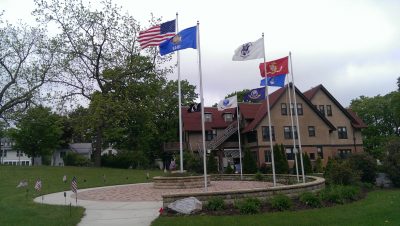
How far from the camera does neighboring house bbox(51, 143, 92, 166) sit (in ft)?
257

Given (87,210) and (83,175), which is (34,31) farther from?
Answer: (87,210)

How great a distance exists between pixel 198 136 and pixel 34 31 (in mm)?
24492

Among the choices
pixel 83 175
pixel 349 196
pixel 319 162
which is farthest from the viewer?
pixel 319 162

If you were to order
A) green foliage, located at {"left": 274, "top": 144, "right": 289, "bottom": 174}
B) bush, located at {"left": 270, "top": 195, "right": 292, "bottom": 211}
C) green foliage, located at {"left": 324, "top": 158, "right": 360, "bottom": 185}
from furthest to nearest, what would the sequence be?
green foliage, located at {"left": 274, "top": 144, "right": 289, "bottom": 174}, green foliage, located at {"left": 324, "top": 158, "right": 360, "bottom": 185}, bush, located at {"left": 270, "top": 195, "right": 292, "bottom": 211}

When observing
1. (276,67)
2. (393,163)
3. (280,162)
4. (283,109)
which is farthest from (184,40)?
(283,109)

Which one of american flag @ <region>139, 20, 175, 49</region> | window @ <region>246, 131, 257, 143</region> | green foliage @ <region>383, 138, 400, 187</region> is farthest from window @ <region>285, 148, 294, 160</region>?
american flag @ <region>139, 20, 175, 49</region>

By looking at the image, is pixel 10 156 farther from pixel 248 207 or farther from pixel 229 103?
pixel 248 207

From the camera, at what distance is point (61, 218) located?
12.3 m

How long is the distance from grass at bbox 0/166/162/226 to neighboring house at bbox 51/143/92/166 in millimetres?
42623

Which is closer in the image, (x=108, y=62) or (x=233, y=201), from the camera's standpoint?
(x=233, y=201)

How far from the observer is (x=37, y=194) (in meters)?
21.8

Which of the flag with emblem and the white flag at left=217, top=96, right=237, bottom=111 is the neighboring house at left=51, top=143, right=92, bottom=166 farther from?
the flag with emblem

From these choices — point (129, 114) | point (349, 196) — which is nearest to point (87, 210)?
point (349, 196)

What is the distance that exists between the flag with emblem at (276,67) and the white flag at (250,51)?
3.28ft
